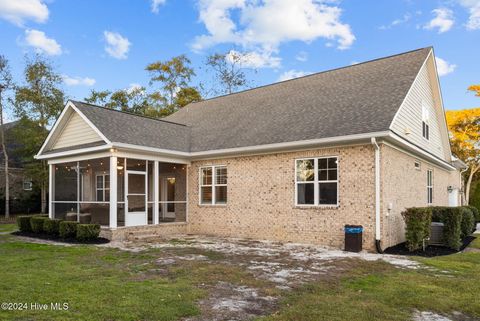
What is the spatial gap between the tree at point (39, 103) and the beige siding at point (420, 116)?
22825 mm

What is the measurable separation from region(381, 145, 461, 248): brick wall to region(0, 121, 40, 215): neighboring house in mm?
25440

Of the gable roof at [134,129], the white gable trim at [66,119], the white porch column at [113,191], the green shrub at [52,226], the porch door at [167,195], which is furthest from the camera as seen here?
the porch door at [167,195]

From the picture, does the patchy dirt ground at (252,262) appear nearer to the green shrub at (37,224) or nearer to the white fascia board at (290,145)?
the white fascia board at (290,145)

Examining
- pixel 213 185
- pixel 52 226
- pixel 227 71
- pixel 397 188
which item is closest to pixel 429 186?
pixel 397 188

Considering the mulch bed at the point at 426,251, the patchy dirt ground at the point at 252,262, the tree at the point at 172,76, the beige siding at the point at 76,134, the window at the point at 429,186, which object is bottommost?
the mulch bed at the point at 426,251

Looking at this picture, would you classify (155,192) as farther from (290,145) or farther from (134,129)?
(290,145)

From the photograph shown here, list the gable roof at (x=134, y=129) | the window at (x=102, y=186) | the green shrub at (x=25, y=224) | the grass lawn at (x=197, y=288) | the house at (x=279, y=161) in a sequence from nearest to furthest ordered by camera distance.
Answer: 1. the grass lawn at (x=197, y=288)
2. the house at (x=279, y=161)
3. the gable roof at (x=134, y=129)
4. the window at (x=102, y=186)
5. the green shrub at (x=25, y=224)

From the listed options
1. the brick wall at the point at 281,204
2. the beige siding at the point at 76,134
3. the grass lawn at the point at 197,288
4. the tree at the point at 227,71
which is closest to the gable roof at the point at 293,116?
the beige siding at the point at 76,134

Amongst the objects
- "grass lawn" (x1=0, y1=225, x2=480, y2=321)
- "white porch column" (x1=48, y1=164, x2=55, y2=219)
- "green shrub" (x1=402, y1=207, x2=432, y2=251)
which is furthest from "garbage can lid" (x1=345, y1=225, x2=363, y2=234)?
"white porch column" (x1=48, y1=164, x2=55, y2=219)

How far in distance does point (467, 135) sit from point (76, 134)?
31586mm

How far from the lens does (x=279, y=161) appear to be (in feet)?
43.0

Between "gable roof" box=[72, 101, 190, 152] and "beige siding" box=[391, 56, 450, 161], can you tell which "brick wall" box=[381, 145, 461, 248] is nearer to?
"beige siding" box=[391, 56, 450, 161]

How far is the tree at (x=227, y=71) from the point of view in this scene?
3838 cm

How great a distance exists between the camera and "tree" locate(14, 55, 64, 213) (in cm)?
2570
